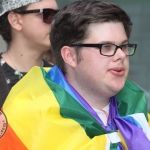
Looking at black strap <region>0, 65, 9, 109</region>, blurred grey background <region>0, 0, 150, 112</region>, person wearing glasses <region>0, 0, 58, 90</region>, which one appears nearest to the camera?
black strap <region>0, 65, 9, 109</region>

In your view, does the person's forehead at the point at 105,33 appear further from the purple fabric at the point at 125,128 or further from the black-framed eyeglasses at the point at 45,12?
the black-framed eyeglasses at the point at 45,12

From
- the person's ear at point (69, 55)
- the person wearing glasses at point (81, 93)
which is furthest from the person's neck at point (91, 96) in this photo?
the person's ear at point (69, 55)

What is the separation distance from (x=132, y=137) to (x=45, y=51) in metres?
1.37

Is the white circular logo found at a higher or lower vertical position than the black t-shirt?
higher

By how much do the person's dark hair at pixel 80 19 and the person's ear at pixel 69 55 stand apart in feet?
0.10

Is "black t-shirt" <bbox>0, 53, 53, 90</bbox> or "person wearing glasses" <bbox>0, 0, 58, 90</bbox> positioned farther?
"person wearing glasses" <bbox>0, 0, 58, 90</bbox>

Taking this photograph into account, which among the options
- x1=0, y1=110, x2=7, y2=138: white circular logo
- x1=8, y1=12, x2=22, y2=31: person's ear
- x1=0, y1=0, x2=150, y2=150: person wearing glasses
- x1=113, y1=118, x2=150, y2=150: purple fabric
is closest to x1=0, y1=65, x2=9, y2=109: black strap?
x1=0, y1=0, x2=150, y2=150: person wearing glasses

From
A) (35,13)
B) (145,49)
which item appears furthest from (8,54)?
(145,49)

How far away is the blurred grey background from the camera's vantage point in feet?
15.6

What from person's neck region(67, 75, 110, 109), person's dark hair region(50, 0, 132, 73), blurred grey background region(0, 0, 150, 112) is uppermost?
person's dark hair region(50, 0, 132, 73)

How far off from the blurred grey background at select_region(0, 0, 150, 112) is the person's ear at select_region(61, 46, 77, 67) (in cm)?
247

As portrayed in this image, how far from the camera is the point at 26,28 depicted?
319 centimetres

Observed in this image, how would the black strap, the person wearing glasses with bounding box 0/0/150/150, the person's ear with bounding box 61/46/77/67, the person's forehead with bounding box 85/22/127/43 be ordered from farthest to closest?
the black strap, the person's ear with bounding box 61/46/77/67, the person's forehead with bounding box 85/22/127/43, the person wearing glasses with bounding box 0/0/150/150

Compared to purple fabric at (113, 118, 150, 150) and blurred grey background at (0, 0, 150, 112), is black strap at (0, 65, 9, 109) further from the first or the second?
blurred grey background at (0, 0, 150, 112)
